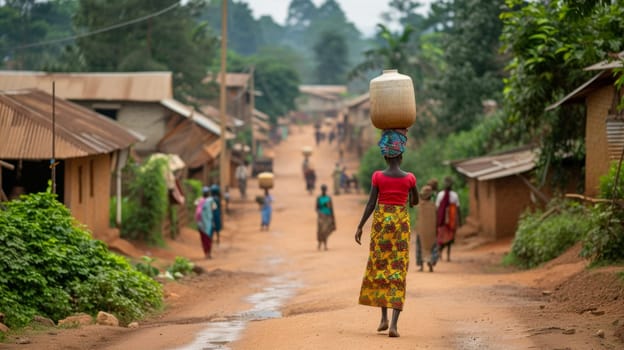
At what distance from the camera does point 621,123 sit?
53.9 ft

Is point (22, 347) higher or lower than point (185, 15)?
lower

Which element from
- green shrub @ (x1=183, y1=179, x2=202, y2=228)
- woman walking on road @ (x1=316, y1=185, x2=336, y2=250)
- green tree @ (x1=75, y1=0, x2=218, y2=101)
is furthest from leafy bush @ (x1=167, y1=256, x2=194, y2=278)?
green tree @ (x1=75, y1=0, x2=218, y2=101)

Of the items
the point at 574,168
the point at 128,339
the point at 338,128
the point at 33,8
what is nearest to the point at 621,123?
the point at 574,168

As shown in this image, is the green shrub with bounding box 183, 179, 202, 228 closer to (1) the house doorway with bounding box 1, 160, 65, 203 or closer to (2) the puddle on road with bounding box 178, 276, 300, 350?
(1) the house doorway with bounding box 1, 160, 65, 203

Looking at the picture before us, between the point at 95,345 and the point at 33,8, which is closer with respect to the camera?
the point at 95,345

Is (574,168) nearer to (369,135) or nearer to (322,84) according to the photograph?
(369,135)

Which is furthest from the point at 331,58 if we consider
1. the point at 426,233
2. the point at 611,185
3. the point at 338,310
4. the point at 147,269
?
the point at 338,310

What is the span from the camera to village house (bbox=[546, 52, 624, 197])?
54.0ft

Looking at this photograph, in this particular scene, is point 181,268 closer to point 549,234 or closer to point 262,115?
point 549,234

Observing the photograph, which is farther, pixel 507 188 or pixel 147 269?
pixel 507 188

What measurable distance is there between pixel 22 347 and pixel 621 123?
36.2ft

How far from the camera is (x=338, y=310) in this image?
39.4 feet

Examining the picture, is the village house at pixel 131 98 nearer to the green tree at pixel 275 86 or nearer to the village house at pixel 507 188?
the village house at pixel 507 188

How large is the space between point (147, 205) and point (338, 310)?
1363cm
